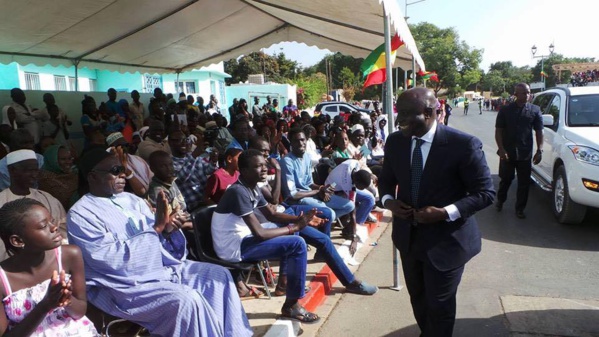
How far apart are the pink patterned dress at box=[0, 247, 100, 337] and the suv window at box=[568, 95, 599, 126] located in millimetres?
6426

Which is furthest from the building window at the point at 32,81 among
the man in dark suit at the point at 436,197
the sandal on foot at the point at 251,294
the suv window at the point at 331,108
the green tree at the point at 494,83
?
the green tree at the point at 494,83

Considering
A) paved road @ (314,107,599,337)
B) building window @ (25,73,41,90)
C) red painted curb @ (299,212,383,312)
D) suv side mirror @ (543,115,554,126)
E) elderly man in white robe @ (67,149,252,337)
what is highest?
building window @ (25,73,41,90)

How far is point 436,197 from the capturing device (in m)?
2.56

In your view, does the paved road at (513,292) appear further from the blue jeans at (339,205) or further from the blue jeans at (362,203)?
the blue jeans at (339,205)

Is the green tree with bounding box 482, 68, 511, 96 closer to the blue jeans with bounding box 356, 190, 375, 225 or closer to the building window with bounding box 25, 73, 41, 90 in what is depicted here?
the building window with bounding box 25, 73, 41, 90

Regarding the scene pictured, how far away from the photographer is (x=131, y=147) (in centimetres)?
577

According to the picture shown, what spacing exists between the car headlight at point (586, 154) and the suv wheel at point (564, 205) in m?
0.37

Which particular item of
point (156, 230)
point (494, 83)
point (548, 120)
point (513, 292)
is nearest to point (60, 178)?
point (156, 230)

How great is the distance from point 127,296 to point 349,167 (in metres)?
3.23

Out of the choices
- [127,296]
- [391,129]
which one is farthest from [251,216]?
[391,129]

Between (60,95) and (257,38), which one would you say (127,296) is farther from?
(257,38)

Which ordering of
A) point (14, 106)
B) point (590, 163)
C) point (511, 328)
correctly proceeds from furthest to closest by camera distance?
point (14, 106)
point (590, 163)
point (511, 328)

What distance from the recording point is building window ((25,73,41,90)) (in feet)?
45.9

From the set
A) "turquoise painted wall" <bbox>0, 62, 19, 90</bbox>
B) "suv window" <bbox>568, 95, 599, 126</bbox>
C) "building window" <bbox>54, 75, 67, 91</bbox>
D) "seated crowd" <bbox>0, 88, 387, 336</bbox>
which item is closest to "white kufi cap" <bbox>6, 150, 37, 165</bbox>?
"seated crowd" <bbox>0, 88, 387, 336</bbox>
